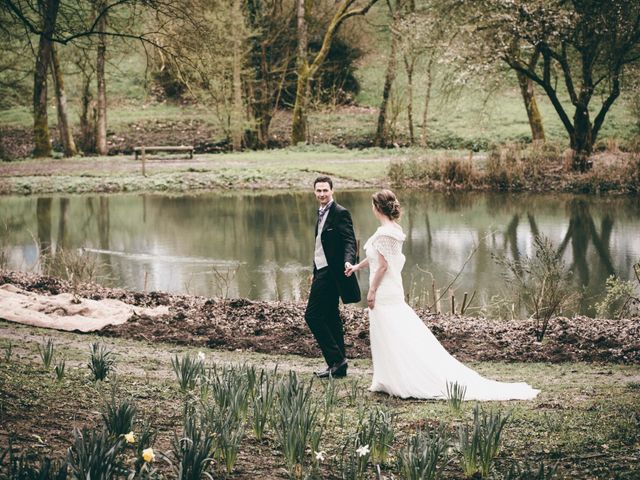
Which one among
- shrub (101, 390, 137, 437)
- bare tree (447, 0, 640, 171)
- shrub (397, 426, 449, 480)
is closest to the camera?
shrub (397, 426, 449, 480)

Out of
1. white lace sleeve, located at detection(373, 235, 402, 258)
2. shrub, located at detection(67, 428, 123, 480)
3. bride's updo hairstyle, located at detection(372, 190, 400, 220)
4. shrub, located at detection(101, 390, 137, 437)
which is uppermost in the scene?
bride's updo hairstyle, located at detection(372, 190, 400, 220)

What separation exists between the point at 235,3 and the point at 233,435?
1538 inches

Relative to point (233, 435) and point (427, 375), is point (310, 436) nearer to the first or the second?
point (233, 435)

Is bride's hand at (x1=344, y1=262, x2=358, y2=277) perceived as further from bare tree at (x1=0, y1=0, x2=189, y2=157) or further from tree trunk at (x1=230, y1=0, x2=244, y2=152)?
tree trunk at (x1=230, y1=0, x2=244, y2=152)

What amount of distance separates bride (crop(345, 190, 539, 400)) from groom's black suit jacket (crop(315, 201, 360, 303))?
0.28 meters

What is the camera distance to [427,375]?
7.51 meters

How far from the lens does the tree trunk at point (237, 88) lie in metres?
41.3

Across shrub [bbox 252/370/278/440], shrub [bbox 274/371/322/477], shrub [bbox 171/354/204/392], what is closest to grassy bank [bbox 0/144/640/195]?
shrub [bbox 171/354/204/392]

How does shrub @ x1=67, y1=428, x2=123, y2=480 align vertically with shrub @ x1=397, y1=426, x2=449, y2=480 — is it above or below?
above

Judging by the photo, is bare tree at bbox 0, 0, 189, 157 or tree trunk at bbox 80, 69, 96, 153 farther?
tree trunk at bbox 80, 69, 96, 153

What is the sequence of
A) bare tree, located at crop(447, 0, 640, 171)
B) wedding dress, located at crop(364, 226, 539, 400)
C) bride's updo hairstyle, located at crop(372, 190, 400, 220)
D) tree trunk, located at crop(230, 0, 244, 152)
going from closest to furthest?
1. wedding dress, located at crop(364, 226, 539, 400)
2. bride's updo hairstyle, located at crop(372, 190, 400, 220)
3. bare tree, located at crop(447, 0, 640, 171)
4. tree trunk, located at crop(230, 0, 244, 152)

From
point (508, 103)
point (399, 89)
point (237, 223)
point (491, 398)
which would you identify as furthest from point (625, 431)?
point (508, 103)

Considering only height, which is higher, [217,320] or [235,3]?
[235,3]

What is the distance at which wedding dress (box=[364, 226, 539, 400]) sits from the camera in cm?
744
